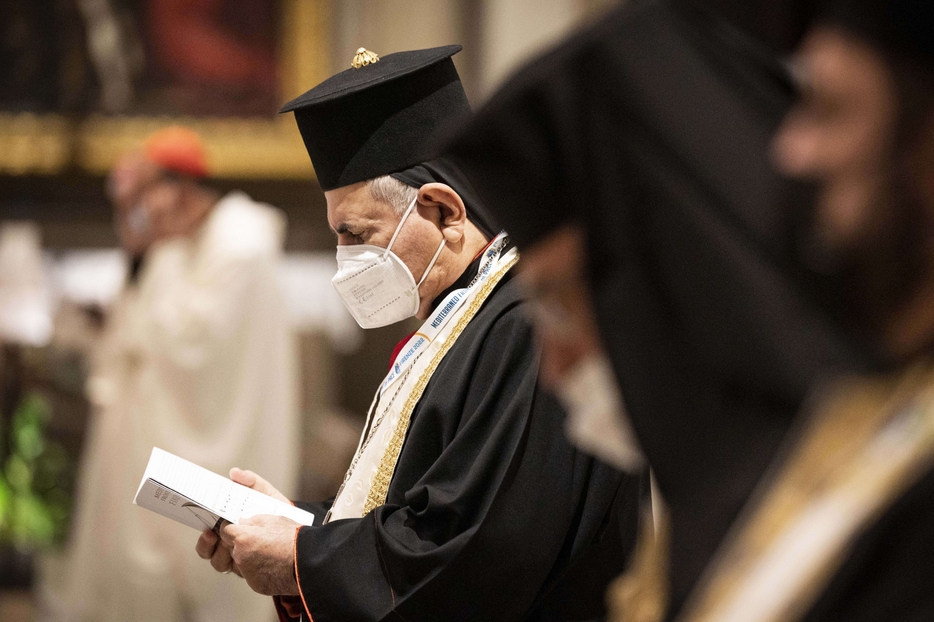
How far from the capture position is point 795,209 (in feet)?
3.49

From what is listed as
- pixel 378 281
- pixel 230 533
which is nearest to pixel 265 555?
pixel 230 533

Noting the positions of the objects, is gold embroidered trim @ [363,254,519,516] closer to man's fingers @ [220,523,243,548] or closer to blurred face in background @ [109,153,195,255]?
man's fingers @ [220,523,243,548]

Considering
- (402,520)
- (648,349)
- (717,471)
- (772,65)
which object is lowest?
(402,520)

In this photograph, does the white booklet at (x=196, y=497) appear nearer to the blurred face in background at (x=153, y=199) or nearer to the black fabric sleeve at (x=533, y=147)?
the black fabric sleeve at (x=533, y=147)

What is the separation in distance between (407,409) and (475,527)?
402 millimetres

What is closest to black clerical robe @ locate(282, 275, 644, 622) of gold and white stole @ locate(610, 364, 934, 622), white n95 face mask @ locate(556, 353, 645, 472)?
white n95 face mask @ locate(556, 353, 645, 472)

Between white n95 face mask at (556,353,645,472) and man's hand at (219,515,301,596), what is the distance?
1.04m

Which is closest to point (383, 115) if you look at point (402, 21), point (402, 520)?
point (402, 520)

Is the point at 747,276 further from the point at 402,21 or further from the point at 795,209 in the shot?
the point at 402,21

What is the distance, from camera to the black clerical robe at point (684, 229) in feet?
Result: 3.50

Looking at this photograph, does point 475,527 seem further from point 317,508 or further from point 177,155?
point 177,155

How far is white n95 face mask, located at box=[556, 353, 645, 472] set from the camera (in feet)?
4.33

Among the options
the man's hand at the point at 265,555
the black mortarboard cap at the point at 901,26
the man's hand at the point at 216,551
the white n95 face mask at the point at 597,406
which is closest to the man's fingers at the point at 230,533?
the man's hand at the point at 265,555

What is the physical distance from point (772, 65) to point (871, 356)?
1.32 ft
